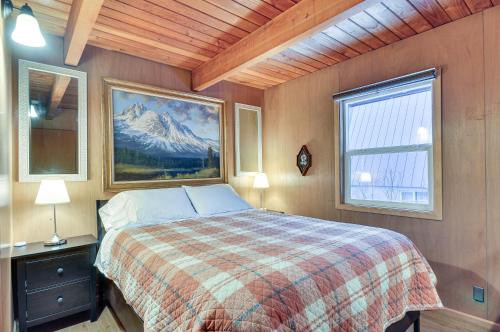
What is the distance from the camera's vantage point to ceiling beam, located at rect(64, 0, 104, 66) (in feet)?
5.42

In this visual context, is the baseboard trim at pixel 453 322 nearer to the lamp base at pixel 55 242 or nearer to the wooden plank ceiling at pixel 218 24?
the wooden plank ceiling at pixel 218 24

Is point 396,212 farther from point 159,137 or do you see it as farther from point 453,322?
point 159,137

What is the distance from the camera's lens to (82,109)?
2477 millimetres

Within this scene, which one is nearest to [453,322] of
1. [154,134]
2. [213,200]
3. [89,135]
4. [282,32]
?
[213,200]

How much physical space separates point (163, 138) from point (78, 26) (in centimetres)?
135

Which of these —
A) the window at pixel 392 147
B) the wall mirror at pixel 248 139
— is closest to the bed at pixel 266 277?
the window at pixel 392 147

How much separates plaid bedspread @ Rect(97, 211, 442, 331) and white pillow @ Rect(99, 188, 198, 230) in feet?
0.79

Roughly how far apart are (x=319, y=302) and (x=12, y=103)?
2.68 metres

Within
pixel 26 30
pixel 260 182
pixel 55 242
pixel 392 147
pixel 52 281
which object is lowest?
pixel 52 281

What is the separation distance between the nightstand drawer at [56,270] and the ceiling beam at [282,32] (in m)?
2.11

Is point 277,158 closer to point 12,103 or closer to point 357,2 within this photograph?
point 357,2

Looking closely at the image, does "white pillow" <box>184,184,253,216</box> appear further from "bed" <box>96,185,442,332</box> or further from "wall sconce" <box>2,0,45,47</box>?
"wall sconce" <box>2,0,45,47</box>

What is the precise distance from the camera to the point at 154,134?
2922 mm

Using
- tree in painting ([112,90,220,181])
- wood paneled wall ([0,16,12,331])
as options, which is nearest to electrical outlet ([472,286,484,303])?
tree in painting ([112,90,220,181])
